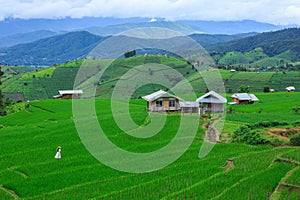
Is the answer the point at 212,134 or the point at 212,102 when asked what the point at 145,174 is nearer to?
the point at 212,134

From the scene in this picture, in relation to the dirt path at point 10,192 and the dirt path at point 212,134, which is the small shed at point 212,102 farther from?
the dirt path at point 10,192

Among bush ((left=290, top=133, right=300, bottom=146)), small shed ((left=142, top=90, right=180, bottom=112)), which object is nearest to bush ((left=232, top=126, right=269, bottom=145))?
bush ((left=290, top=133, right=300, bottom=146))

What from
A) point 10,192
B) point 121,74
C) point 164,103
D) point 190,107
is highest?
point 121,74

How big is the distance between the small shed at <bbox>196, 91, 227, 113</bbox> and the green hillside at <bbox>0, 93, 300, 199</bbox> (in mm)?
15258

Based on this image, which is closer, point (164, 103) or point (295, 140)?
point (295, 140)

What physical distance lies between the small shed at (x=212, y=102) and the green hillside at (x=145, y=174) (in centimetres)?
1526

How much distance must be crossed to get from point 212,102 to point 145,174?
81.3ft

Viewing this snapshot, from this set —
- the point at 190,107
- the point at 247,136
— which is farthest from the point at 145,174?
the point at 190,107

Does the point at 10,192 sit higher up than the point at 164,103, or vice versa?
the point at 164,103

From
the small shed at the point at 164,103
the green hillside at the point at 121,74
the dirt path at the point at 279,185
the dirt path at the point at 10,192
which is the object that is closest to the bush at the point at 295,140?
the dirt path at the point at 279,185

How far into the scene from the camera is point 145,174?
1975 cm

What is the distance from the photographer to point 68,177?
65.2 ft

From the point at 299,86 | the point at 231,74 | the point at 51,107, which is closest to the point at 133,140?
the point at 51,107

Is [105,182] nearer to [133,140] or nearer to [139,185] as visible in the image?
[139,185]
